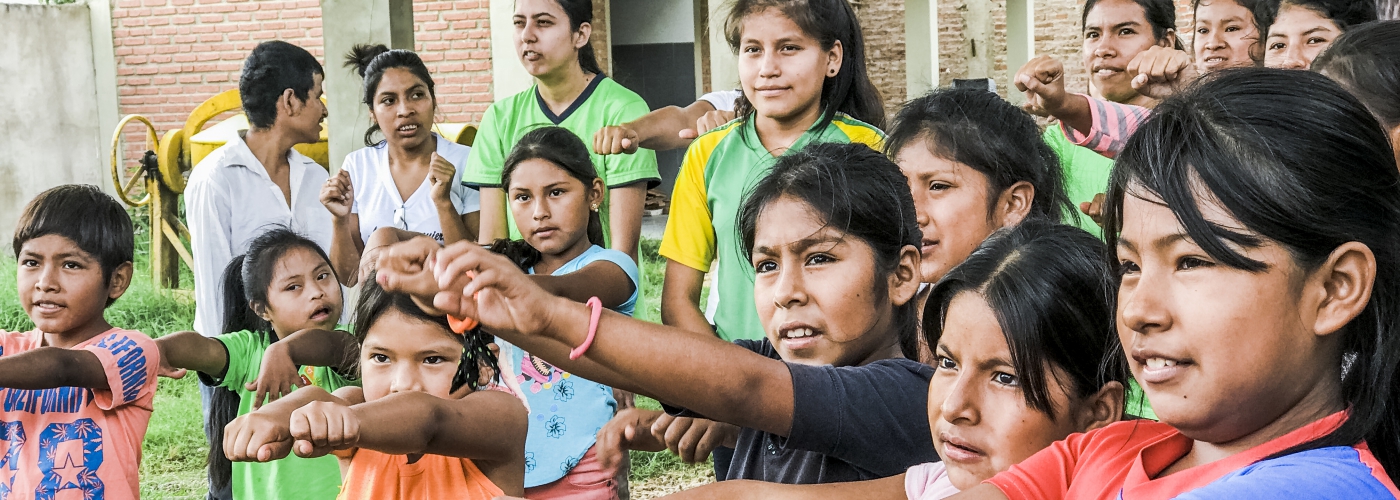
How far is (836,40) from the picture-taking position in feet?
9.12

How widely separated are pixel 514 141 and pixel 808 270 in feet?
6.30

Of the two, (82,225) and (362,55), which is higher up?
(362,55)

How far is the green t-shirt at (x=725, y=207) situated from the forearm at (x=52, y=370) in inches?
50.9

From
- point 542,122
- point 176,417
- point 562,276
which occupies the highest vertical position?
point 542,122

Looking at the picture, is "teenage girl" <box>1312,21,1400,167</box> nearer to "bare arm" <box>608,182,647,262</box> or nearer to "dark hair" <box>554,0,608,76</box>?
"bare arm" <box>608,182,647,262</box>

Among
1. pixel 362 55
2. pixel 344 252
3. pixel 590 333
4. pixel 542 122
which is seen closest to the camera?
pixel 590 333

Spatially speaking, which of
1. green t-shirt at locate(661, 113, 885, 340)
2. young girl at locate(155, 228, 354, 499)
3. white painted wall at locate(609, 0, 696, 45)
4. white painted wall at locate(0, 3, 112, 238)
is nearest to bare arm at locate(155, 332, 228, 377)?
young girl at locate(155, 228, 354, 499)

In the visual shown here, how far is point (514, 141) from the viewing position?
11.5 feet

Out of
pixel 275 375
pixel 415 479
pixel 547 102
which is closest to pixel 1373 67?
pixel 415 479

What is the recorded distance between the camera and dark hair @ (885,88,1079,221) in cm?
219

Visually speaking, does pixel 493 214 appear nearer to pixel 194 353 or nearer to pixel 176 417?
pixel 194 353

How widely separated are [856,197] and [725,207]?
0.93 metres

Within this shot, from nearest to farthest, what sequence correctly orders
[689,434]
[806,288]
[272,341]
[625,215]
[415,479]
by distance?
[689,434]
[806,288]
[415,479]
[272,341]
[625,215]

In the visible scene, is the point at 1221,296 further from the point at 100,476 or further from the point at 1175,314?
the point at 100,476
